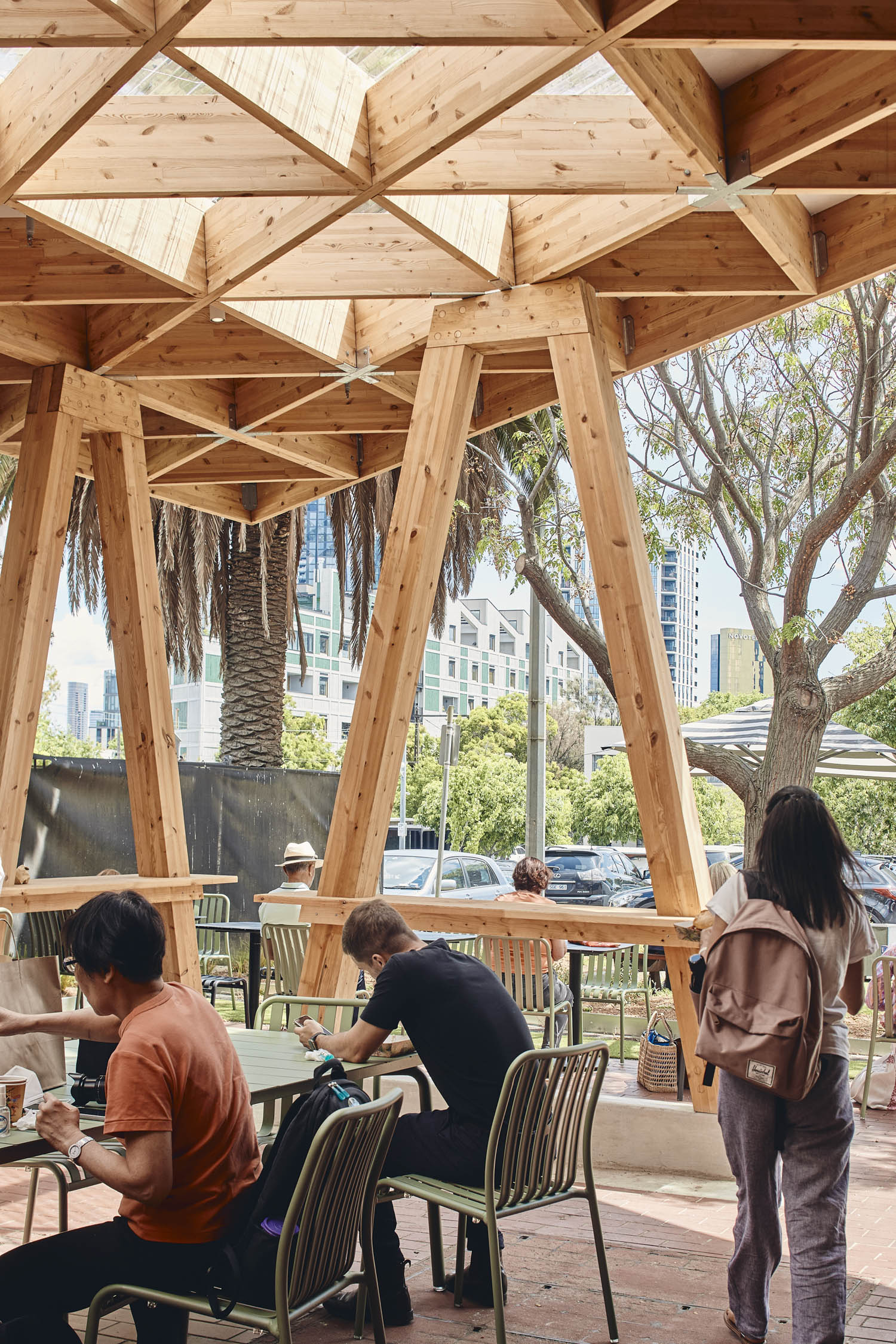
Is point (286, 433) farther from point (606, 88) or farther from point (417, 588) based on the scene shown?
point (606, 88)

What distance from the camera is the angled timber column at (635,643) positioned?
629 centimetres

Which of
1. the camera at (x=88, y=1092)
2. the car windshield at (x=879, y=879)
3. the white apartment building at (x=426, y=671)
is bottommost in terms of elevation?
the car windshield at (x=879, y=879)

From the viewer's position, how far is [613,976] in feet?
30.1

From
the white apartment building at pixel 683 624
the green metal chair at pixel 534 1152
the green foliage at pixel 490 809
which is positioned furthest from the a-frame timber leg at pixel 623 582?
the white apartment building at pixel 683 624

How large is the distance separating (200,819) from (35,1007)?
10082mm

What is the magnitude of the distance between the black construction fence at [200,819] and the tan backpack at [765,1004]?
8252mm

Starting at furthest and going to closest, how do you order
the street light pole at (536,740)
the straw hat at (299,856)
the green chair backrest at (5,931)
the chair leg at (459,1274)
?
the street light pole at (536,740) < the straw hat at (299,856) < the green chair backrest at (5,931) < the chair leg at (459,1274)

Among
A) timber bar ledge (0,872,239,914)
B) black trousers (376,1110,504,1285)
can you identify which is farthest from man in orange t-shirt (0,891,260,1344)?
timber bar ledge (0,872,239,914)

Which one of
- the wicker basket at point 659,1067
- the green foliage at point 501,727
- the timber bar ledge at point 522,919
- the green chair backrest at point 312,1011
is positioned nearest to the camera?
the green chair backrest at point 312,1011

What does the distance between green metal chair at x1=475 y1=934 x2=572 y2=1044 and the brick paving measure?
137cm

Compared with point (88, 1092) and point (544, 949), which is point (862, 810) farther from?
point (88, 1092)

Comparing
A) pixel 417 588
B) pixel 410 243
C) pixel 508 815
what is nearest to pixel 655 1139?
pixel 417 588

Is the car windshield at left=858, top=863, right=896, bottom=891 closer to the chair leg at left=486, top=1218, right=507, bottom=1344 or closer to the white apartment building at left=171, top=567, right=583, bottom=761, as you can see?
the chair leg at left=486, top=1218, right=507, bottom=1344

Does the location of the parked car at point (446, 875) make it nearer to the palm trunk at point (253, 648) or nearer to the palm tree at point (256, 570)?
the palm trunk at point (253, 648)
